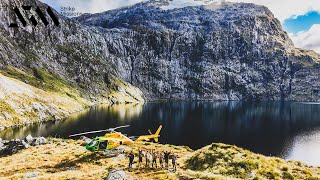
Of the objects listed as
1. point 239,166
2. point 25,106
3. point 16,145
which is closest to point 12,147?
point 16,145

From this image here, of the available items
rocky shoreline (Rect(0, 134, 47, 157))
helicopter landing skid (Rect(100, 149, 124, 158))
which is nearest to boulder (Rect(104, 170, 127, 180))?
helicopter landing skid (Rect(100, 149, 124, 158))

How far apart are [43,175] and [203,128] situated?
10685 centimetres

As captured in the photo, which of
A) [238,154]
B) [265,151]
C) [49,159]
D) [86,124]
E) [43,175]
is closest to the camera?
[43,175]

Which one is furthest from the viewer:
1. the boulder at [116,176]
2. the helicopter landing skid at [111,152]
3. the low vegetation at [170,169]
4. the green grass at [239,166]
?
the helicopter landing skid at [111,152]

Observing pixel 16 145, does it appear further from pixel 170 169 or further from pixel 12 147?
pixel 170 169

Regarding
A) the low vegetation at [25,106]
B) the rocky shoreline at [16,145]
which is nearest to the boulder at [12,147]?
the rocky shoreline at [16,145]

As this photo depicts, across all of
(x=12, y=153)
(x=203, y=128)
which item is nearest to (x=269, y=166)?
(x=12, y=153)

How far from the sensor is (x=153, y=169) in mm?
34000

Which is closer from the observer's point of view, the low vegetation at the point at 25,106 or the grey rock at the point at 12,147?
the grey rock at the point at 12,147

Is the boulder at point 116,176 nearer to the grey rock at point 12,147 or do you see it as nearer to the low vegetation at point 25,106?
the grey rock at point 12,147

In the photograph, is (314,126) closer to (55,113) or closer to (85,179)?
(55,113)

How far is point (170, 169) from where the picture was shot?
113 feet

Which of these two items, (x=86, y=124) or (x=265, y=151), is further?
(x=86, y=124)

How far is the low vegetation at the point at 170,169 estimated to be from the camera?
32.1 meters
